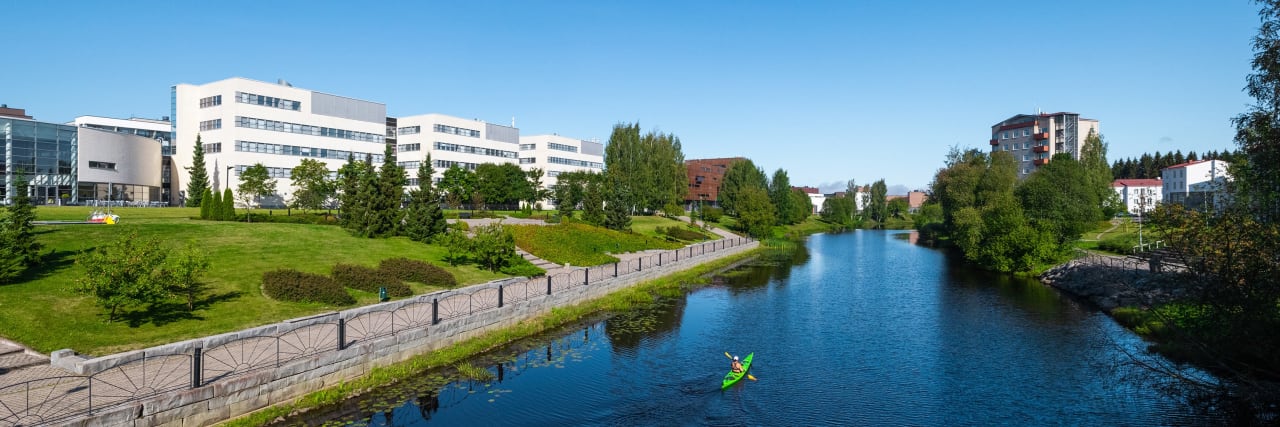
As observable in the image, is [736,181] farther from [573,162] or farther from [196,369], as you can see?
[196,369]

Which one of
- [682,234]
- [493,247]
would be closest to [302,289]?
[493,247]


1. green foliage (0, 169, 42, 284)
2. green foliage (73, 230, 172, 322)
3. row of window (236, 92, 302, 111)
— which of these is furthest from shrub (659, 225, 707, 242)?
green foliage (73, 230, 172, 322)

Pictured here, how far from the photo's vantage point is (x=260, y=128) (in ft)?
247

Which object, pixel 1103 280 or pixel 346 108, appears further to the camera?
pixel 346 108

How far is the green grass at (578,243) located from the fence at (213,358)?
17.4 metres

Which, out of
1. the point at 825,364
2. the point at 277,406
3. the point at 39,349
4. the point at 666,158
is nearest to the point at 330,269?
the point at 39,349

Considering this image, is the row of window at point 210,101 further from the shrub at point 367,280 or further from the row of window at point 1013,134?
the row of window at point 1013,134

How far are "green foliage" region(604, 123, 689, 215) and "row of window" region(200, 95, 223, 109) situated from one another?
152 ft

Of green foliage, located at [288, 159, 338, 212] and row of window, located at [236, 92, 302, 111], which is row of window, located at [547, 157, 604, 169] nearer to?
row of window, located at [236, 92, 302, 111]

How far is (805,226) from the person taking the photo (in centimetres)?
13150

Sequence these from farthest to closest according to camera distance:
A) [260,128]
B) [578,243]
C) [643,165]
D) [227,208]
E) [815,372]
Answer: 1. [643,165]
2. [260,128]
3. [578,243]
4. [227,208]
5. [815,372]

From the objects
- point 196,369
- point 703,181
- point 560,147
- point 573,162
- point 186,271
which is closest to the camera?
point 196,369

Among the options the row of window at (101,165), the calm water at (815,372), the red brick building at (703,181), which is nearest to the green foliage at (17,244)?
the calm water at (815,372)

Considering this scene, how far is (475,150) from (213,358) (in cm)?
9249
